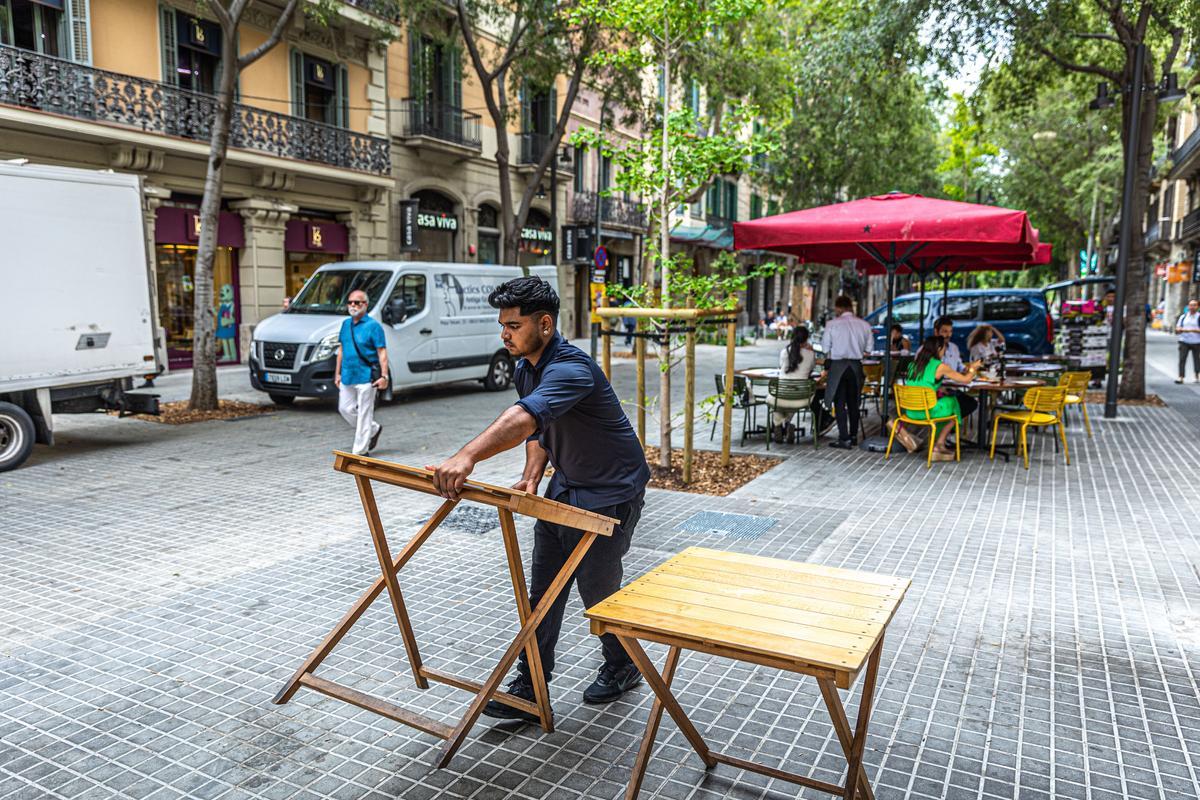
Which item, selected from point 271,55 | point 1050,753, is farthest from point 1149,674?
point 271,55

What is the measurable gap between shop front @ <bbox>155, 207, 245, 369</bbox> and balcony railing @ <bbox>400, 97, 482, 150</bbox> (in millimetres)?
5498

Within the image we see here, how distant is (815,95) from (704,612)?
63.3 ft

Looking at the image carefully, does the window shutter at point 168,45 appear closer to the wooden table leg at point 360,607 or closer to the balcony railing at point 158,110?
the balcony railing at point 158,110

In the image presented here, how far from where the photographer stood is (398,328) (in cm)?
1357

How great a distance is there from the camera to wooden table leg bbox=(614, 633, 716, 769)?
8.86ft

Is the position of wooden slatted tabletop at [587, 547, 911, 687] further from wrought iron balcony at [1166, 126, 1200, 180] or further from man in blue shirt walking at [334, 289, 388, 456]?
wrought iron balcony at [1166, 126, 1200, 180]

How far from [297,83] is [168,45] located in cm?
302

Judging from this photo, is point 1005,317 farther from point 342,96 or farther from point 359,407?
point 342,96

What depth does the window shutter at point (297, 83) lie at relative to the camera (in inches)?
757

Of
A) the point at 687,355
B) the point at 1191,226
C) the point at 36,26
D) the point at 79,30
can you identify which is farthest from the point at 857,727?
the point at 1191,226

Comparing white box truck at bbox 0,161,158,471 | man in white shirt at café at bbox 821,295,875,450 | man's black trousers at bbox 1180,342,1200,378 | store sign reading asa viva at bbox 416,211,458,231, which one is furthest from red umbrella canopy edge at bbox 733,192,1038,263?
store sign reading asa viva at bbox 416,211,458,231

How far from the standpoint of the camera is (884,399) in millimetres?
10438

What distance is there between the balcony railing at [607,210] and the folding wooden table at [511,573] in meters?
25.0

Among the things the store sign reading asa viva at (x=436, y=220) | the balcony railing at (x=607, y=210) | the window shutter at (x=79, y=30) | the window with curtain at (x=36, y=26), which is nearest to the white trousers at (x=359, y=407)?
A: the window with curtain at (x=36, y=26)
